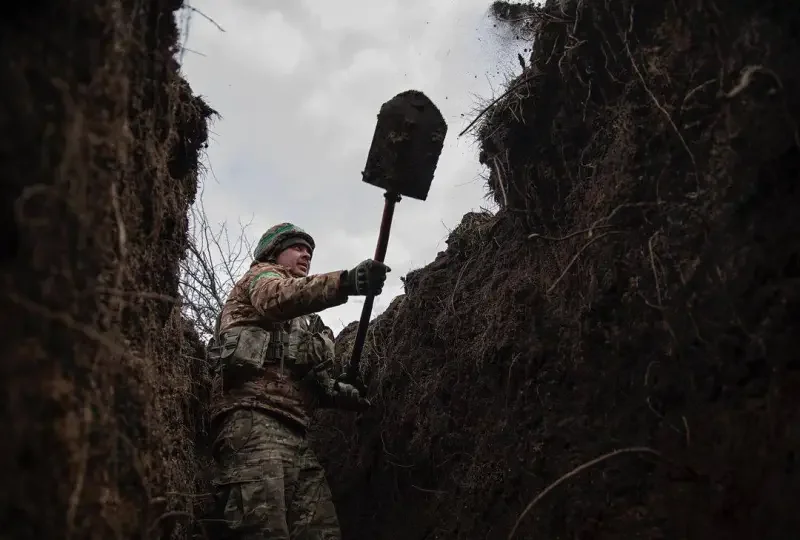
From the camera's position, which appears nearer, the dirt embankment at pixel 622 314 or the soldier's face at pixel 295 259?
the dirt embankment at pixel 622 314

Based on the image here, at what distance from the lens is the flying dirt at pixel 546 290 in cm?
183

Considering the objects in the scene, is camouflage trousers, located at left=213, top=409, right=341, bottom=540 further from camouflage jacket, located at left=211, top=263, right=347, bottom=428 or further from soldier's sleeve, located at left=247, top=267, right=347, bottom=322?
soldier's sleeve, located at left=247, top=267, right=347, bottom=322

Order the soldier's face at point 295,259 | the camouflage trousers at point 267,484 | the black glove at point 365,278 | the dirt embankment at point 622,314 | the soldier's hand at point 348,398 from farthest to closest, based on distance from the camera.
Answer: the soldier's face at point 295,259, the soldier's hand at point 348,398, the black glove at point 365,278, the camouflage trousers at point 267,484, the dirt embankment at point 622,314

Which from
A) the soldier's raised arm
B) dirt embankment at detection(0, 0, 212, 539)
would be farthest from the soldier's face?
dirt embankment at detection(0, 0, 212, 539)

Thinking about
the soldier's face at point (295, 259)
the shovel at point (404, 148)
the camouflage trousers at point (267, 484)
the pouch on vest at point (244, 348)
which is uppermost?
the shovel at point (404, 148)

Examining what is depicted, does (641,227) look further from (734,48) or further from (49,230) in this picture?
(49,230)

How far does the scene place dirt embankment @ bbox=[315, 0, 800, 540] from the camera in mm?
2115

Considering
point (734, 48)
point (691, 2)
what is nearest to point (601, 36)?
point (691, 2)

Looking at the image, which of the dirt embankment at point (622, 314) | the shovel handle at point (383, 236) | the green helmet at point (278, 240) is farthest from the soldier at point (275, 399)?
the dirt embankment at point (622, 314)

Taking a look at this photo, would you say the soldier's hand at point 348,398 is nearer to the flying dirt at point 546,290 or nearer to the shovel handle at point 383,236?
the shovel handle at point 383,236

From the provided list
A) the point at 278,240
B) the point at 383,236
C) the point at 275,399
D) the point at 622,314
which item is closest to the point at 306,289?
the point at 383,236

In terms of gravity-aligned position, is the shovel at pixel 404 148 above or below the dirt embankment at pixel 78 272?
above

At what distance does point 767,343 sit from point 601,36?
200 centimetres

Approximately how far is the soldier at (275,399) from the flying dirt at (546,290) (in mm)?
265
